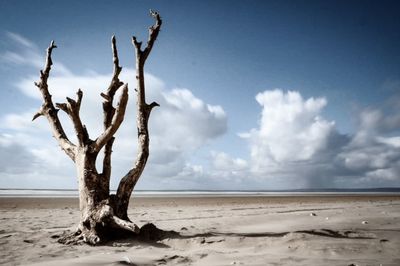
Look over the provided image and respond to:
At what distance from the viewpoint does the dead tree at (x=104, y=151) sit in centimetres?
702

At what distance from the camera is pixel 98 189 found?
7.61 meters

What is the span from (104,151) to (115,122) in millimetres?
1238

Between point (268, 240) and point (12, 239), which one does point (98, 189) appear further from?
point (268, 240)

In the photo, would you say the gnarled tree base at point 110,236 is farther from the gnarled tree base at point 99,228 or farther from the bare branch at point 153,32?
the bare branch at point 153,32

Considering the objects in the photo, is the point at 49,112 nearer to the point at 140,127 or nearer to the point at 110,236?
the point at 140,127

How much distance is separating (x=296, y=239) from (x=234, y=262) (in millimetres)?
2405

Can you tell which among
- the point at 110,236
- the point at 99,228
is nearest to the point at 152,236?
the point at 110,236

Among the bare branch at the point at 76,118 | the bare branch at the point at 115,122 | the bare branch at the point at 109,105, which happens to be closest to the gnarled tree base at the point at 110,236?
the bare branch at the point at 109,105

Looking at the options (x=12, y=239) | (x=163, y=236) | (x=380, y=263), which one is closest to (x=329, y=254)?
(x=380, y=263)

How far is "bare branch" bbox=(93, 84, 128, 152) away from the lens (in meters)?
7.57

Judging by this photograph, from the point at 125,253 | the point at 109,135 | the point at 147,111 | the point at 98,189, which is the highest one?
the point at 147,111

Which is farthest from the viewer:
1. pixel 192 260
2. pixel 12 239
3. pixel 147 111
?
pixel 147 111

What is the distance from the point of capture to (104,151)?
8273mm

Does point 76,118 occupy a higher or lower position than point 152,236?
higher
